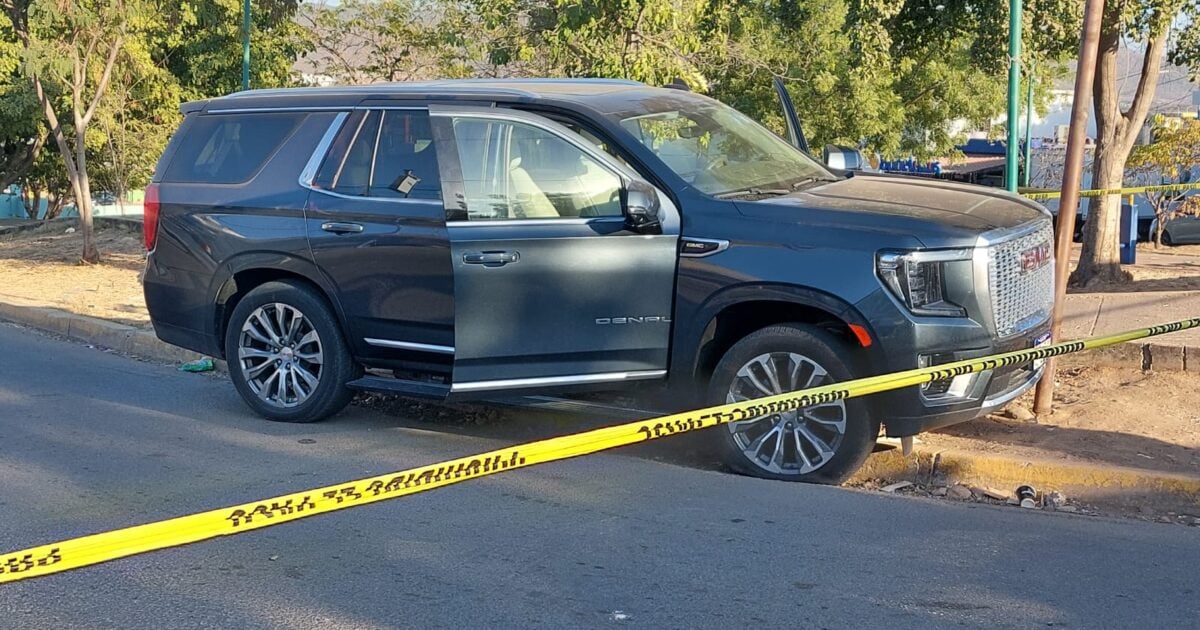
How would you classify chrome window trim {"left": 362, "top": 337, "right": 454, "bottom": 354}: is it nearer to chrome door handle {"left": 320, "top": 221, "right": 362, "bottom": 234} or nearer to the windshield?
chrome door handle {"left": 320, "top": 221, "right": 362, "bottom": 234}

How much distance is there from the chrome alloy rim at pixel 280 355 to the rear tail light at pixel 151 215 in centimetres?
96

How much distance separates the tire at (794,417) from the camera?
19.2ft

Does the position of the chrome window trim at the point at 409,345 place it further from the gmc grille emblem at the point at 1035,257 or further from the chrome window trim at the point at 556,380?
the gmc grille emblem at the point at 1035,257

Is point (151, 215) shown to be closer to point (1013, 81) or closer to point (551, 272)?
point (551, 272)

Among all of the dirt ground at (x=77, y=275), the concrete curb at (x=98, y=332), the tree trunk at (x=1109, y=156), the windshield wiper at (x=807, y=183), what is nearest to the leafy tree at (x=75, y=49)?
the dirt ground at (x=77, y=275)

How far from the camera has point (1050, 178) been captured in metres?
32.1

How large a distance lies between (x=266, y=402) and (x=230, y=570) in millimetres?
2589

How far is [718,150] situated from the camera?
22.1 ft

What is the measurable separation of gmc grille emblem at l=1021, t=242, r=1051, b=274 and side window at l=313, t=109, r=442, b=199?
302 centimetres

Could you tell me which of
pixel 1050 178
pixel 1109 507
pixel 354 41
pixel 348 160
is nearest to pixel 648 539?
pixel 1109 507

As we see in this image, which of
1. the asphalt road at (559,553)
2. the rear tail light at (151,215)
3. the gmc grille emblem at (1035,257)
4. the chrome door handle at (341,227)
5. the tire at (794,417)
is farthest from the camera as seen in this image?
the rear tail light at (151,215)

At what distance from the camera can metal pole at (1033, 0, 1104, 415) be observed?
6859 millimetres

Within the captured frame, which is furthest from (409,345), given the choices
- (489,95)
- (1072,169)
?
(1072,169)

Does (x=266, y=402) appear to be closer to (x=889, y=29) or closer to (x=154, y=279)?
(x=154, y=279)
